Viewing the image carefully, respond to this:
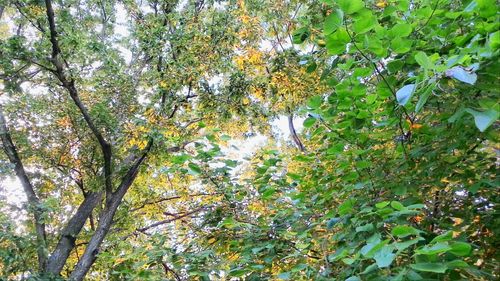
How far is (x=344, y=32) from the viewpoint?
47.6 inches

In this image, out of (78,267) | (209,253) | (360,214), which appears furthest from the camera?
(78,267)

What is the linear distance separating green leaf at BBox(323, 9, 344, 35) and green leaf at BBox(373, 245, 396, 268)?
0.69 metres

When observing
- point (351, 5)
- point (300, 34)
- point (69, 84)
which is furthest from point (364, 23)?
point (69, 84)

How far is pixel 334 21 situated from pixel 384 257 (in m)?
0.73

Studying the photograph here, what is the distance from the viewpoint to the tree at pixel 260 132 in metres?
1.25

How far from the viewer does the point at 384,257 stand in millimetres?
1034

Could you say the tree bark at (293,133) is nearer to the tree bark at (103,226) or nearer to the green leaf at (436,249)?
the tree bark at (103,226)

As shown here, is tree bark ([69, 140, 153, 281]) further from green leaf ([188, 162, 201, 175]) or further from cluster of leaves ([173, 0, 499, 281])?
cluster of leaves ([173, 0, 499, 281])

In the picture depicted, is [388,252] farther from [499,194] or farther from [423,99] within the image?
[499,194]

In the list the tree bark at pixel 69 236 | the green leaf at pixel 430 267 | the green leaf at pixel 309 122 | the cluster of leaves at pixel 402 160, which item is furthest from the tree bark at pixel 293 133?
the green leaf at pixel 430 267

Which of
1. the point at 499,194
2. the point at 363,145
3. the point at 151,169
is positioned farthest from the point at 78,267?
the point at 499,194

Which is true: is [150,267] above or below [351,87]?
below

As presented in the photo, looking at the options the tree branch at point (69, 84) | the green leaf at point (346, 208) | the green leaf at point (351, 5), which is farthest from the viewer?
the tree branch at point (69, 84)

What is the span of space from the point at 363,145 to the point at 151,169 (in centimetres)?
511
